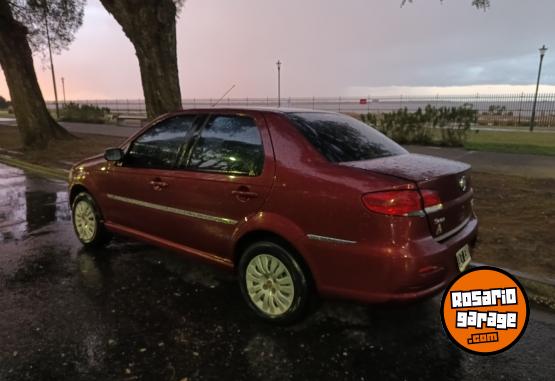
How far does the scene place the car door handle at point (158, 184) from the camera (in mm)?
3947

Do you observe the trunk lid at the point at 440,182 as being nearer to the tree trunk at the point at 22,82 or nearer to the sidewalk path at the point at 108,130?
the tree trunk at the point at 22,82

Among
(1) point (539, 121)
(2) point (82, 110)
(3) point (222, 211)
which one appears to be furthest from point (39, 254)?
(1) point (539, 121)

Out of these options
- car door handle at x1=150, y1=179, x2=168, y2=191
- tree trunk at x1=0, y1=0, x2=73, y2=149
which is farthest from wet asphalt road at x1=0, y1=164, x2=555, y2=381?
tree trunk at x1=0, y1=0, x2=73, y2=149

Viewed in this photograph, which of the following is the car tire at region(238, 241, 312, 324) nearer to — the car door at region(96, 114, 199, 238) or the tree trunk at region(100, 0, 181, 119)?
the car door at region(96, 114, 199, 238)

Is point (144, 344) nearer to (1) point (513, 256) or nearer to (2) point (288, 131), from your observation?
(2) point (288, 131)

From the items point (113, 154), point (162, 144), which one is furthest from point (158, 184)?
point (113, 154)

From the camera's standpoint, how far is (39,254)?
4.93 metres

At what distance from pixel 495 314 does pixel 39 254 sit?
4720 millimetres

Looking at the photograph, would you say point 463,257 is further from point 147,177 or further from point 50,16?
point 50,16

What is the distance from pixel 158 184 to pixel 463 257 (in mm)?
2699

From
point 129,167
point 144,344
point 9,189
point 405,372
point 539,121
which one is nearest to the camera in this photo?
point 405,372

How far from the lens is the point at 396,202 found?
2670 millimetres

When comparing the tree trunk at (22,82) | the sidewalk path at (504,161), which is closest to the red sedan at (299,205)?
the sidewalk path at (504,161)

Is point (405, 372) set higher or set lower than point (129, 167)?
lower
